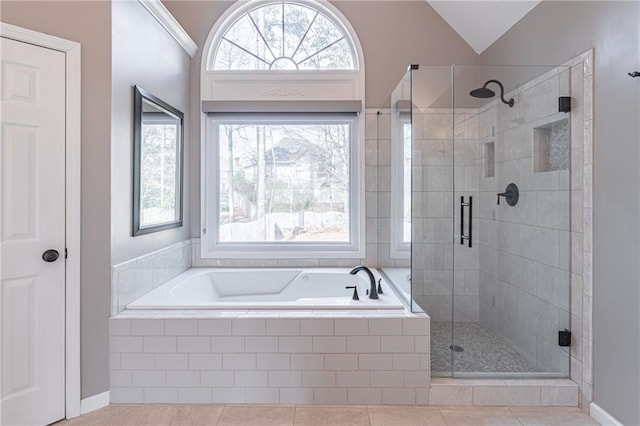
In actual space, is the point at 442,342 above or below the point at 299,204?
below

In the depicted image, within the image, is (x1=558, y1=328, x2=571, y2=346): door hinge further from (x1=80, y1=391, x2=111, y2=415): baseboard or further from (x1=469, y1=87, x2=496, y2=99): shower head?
(x1=80, y1=391, x2=111, y2=415): baseboard

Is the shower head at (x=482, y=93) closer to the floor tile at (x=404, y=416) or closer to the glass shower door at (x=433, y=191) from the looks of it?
the glass shower door at (x=433, y=191)

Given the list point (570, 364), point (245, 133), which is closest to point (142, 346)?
point (245, 133)

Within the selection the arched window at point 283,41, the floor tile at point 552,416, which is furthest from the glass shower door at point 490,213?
the arched window at point 283,41

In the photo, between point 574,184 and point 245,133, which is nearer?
point 574,184

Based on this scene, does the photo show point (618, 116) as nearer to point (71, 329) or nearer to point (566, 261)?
point (566, 261)

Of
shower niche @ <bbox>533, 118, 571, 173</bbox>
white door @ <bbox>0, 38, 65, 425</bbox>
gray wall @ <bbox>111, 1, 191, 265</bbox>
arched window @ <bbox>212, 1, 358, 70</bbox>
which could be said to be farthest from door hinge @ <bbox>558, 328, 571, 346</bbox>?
white door @ <bbox>0, 38, 65, 425</bbox>

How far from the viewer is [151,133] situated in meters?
2.43

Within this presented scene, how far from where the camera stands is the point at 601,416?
185 cm

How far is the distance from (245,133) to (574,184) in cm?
251

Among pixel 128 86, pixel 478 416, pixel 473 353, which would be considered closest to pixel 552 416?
pixel 478 416

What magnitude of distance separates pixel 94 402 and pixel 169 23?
2534mm

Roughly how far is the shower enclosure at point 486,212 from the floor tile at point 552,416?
7.5 inches

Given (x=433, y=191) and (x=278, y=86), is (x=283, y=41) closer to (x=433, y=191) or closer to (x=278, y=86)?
(x=278, y=86)
